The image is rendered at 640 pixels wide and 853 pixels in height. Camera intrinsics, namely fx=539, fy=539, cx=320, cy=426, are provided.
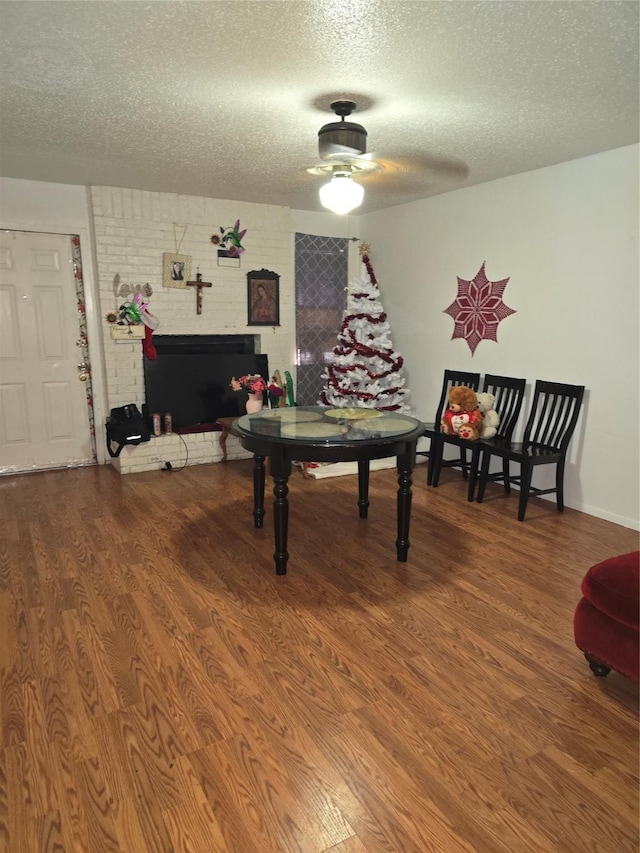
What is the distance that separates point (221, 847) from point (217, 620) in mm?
1120

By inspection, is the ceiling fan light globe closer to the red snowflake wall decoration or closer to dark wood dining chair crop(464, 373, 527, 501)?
the red snowflake wall decoration

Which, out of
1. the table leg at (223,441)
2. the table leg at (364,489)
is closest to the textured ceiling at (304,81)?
the table leg at (364,489)

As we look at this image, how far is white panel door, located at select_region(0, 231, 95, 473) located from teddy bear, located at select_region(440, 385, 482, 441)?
10.7ft

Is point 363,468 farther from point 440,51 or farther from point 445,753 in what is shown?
point 440,51

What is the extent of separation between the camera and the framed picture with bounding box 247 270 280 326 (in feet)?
17.8

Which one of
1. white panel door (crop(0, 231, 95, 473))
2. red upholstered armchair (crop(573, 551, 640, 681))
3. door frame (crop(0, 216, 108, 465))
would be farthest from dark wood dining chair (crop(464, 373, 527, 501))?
white panel door (crop(0, 231, 95, 473))

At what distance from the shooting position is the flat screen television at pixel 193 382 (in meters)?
5.06

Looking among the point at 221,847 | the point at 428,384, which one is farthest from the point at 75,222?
the point at 221,847

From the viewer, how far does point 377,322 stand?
5395 millimetres

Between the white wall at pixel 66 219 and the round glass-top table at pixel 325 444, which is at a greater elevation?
the white wall at pixel 66 219

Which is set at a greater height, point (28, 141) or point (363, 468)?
point (28, 141)

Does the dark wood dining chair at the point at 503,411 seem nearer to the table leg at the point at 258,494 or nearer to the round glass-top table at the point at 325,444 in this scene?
the round glass-top table at the point at 325,444

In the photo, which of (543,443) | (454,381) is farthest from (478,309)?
(543,443)

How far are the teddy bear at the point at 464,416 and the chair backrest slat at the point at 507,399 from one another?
247 mm
